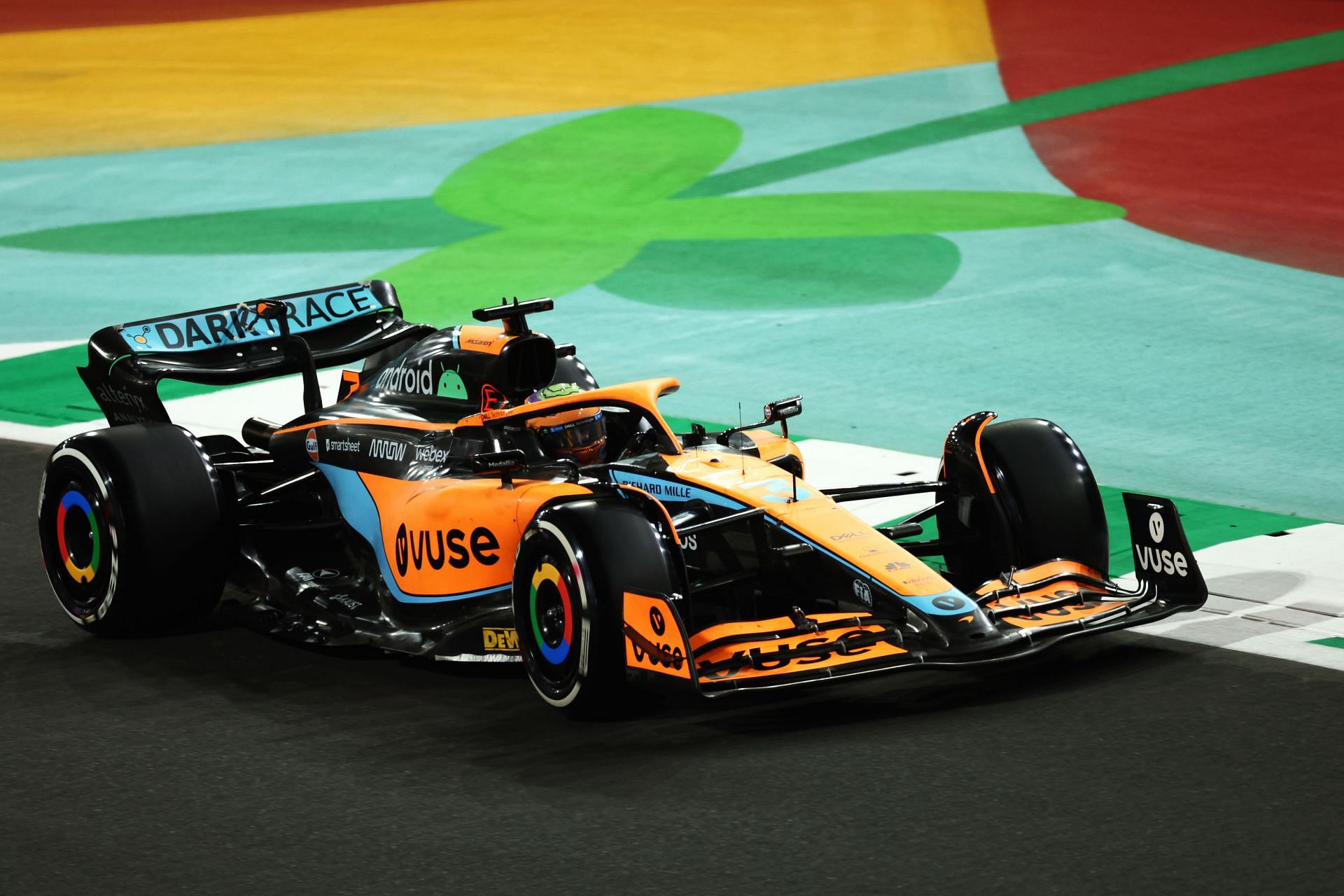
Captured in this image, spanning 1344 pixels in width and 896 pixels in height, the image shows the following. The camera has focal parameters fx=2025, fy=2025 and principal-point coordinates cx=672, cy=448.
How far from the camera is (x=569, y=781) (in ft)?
21.9

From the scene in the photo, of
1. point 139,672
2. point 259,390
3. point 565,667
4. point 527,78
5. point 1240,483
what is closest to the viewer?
point 565,667

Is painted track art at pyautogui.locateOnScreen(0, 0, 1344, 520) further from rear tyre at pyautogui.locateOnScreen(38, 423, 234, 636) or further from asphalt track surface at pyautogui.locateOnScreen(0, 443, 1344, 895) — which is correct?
rear tyre at pyautogui.locateOnScreen(38, 423, 234, 636)

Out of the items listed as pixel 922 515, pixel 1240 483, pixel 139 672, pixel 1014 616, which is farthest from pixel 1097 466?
pixel 139 672

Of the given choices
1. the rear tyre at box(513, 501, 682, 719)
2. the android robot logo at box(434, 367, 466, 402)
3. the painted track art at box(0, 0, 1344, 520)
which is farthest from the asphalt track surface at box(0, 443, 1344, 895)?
the painted track art at box(0, 0, 1344, 520)

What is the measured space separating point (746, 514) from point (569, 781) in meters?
1.23

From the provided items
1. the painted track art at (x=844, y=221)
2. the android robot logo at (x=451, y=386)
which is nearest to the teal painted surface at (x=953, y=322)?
the painted track art at (x=844, y=221)

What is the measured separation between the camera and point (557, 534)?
7.09 m

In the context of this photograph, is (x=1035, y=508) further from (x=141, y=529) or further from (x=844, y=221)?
(x=844, y=221)

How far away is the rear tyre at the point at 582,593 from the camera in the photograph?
6.93m

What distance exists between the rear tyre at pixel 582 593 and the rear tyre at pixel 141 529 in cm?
169

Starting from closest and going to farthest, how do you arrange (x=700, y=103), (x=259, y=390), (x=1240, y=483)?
(x=1240, y=483), (x=259, y=390), (x=700, y=103)

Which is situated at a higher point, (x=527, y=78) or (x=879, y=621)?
(x=527, y=78)

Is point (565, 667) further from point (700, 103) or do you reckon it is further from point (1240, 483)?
point (700, 103)

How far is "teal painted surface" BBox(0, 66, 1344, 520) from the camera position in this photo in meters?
11.3
